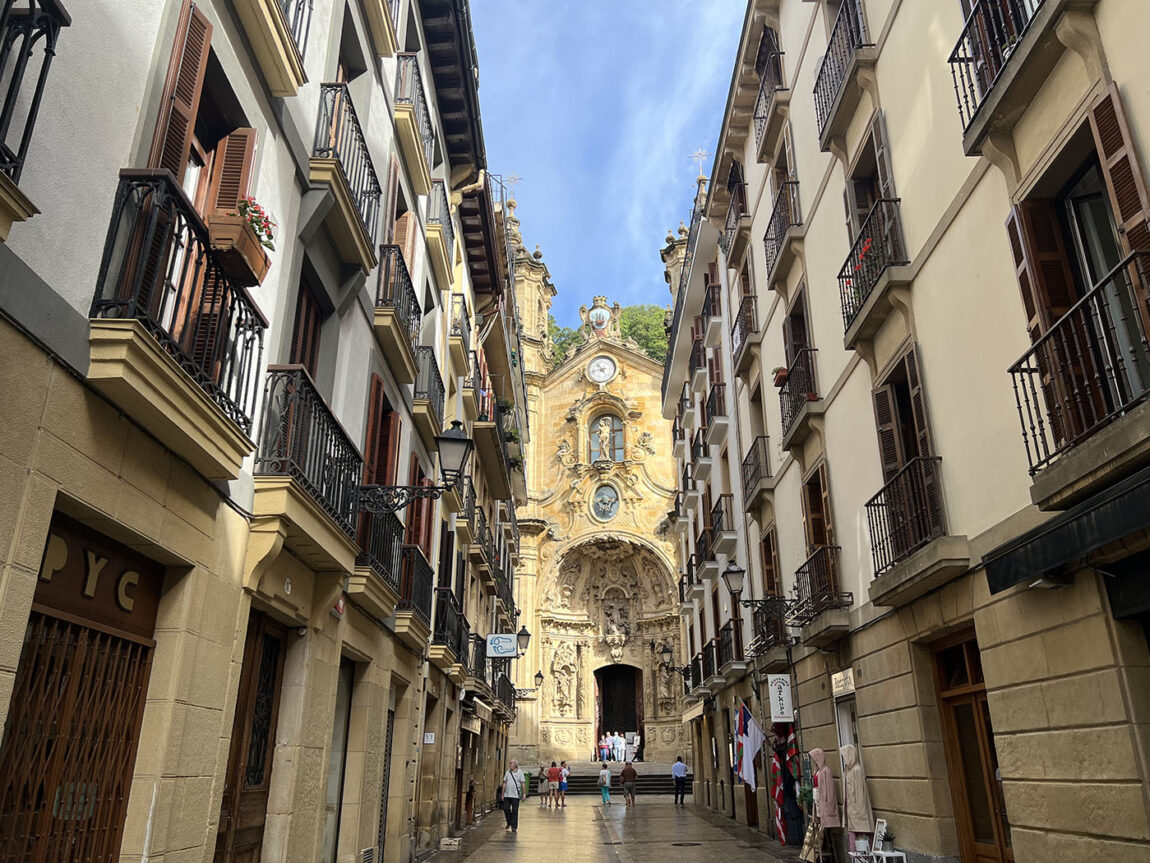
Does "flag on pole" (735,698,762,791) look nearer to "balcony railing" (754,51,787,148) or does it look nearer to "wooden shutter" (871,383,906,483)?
"wooden shutter" (871,383,906,483)

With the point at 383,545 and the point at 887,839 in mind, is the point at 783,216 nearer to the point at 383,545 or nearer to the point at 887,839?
the point at 383,545

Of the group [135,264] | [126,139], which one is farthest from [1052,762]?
[126,139]

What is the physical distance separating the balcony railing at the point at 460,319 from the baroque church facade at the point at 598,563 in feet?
74.9

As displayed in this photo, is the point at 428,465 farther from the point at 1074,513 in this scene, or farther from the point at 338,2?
the point at 1074,513

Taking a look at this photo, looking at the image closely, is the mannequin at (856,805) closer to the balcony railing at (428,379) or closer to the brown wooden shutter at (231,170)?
the balcony railing at (428,379)

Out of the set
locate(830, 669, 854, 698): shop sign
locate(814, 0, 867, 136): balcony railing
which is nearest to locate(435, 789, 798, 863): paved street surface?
locate(830, 669, 854, 698): shop sign

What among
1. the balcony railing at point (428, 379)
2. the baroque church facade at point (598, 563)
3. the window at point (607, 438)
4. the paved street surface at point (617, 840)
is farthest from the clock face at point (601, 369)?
the balcony railing at point (428, 379)

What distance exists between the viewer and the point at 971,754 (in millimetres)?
8914

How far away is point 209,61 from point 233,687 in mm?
4821

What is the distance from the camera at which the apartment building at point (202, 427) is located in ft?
14.1

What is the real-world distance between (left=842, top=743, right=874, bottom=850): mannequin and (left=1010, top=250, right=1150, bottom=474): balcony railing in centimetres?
575

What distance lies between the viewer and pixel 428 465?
15812 millimetres

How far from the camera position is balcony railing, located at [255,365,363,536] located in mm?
7164

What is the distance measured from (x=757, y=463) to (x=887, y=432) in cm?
757
